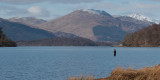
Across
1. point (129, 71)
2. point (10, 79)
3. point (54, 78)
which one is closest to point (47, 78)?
point (54, 78)

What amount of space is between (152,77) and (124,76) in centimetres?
230

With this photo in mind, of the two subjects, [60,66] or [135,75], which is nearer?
[135,75]

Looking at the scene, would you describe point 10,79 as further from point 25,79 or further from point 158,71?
point 158,71

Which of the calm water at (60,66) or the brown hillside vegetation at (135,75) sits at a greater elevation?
the brown hillside vegetation at (135,75)

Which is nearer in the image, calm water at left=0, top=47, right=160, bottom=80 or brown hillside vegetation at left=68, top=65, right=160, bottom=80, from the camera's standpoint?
brown hillside vegetation at left=68, top=65, right=160, bottom=80

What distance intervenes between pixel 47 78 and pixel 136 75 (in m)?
20.9

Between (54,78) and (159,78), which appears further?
(54,78)

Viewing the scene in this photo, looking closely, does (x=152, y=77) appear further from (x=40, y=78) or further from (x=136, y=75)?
(x=40, y=78)

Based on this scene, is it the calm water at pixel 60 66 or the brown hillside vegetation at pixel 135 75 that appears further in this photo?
the calm water at pixel 60 66

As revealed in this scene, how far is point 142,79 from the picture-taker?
26812 mm

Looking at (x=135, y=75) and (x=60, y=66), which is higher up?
(x=135, y=75)

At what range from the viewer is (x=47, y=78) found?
46.2 metres

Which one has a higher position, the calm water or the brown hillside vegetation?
the brown hillside vegetation

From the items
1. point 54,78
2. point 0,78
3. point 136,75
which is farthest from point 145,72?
point 0,78
